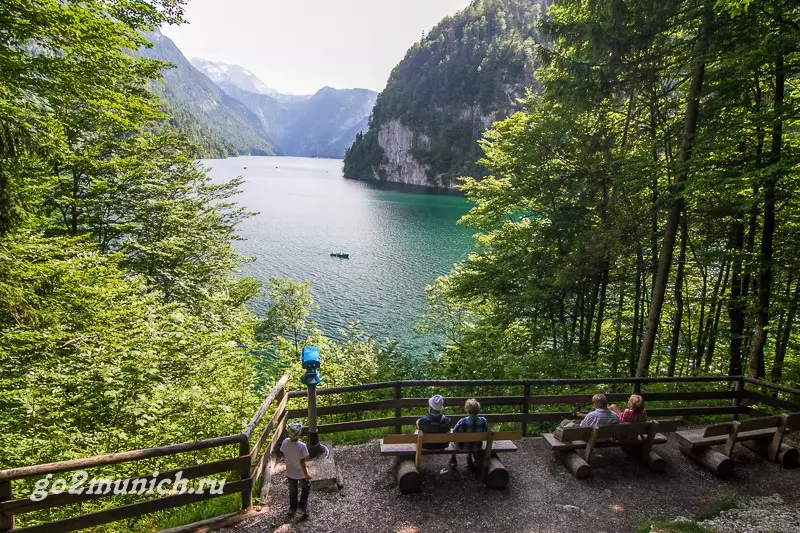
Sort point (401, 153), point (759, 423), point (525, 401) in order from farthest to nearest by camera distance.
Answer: point (401, 153) → point (525, 401) → point (759, 423)

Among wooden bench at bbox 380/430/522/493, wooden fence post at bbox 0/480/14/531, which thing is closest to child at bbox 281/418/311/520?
wooden bench at bbox 380/430/522/493

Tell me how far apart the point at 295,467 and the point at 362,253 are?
149 ft

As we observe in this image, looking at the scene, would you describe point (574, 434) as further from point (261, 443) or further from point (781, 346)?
point (781, 346)

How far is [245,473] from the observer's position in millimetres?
5121

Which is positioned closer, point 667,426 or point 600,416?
point 600,416

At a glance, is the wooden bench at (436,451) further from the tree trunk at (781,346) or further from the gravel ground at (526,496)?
the tree trunk at (781,346)

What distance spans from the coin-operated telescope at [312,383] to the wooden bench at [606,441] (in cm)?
353

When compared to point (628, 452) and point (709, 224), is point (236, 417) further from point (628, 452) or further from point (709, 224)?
point (709, 224)

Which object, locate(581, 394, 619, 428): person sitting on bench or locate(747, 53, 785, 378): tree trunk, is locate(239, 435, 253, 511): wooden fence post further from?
locate(747, 53, 785, 378): tree trunk

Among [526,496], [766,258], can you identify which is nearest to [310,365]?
[526,496]

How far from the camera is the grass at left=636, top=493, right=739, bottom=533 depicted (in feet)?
16.3

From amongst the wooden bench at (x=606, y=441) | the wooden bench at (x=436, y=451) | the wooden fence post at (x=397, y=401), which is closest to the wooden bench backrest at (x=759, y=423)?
the wooden bench at (x=606, y=441)

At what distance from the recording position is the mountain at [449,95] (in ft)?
452

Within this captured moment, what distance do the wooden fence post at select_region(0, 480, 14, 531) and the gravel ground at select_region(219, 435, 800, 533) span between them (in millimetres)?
2015
